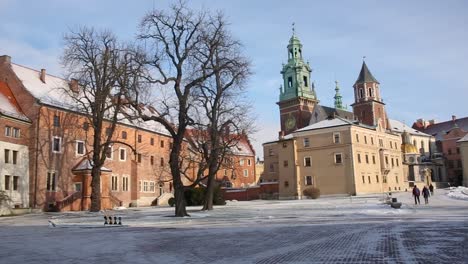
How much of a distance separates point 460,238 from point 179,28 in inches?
868

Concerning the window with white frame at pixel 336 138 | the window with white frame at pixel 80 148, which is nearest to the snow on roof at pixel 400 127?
the window with white frame at pixel 336 138

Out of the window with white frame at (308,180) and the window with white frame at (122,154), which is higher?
the window with white frame at (122,154)

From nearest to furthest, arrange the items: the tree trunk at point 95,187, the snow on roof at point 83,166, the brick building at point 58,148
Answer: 1. the tree trunk at point 95,187
2. the brick building at point 58,148
3. the snow on roof at point 83,166

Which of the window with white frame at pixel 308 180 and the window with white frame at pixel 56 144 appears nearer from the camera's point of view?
the window with white frame at pixel 56 144

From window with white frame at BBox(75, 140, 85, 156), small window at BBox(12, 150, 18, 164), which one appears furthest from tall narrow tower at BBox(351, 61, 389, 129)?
small window at BBox(12, 150, 18, 164)

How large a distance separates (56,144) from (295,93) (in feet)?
185

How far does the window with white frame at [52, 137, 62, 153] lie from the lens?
45244 millimetres

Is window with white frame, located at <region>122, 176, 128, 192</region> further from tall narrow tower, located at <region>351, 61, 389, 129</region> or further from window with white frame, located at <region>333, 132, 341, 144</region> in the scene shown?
tall narrow tower, located at <region>351, 61, 389, 129</region>

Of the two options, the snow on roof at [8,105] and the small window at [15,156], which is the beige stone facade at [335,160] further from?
the small window at [15,156]

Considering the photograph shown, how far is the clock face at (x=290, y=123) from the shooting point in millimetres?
90250

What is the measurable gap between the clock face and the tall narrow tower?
12.1 m

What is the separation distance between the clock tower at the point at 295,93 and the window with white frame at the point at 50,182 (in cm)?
5446

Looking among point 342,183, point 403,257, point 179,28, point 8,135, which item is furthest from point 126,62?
point 342,183

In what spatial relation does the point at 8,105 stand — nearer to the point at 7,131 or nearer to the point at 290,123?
the point at 7,131
